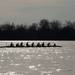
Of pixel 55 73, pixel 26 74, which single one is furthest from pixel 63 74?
pixel 26 74

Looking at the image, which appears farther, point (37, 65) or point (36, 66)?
point (37, 65)

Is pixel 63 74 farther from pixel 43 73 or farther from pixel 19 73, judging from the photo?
pixel 19 73

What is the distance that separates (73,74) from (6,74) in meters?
10.2

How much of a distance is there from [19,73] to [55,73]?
5.66m

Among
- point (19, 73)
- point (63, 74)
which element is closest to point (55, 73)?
Result: point (63, 74)

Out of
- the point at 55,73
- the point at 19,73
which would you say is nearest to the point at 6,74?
the point at 19,73

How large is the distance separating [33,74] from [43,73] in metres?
1.98

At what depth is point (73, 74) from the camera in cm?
5603

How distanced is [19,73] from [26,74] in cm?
194

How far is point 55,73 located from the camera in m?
58.1

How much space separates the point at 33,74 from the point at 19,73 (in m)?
2.49

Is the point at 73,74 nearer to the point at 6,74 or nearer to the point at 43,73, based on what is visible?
the point at 43,73

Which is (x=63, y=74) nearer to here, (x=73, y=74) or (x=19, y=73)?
(x=73, y=74)

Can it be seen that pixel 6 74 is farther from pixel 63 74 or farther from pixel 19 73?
pixel 63 74
